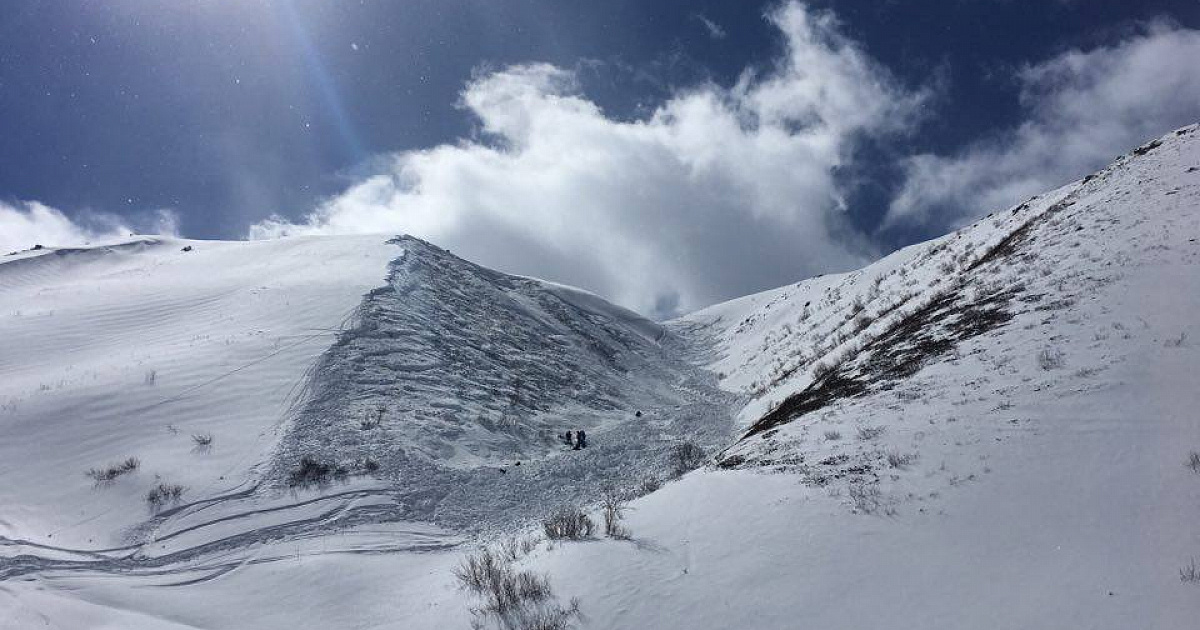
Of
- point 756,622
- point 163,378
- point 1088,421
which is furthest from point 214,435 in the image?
point 1088,421

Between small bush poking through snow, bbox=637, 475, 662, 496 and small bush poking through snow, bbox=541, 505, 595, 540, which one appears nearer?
small bush poking through snow, bbox=541, 505, 595, 540

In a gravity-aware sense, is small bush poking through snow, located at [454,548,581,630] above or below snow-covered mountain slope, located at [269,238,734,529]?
below

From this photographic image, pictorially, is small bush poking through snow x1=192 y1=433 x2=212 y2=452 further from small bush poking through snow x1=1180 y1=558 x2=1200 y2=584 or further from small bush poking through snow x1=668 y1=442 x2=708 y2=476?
small bush poking through snow x1=1180 y1=558 x2=1200 y2=584

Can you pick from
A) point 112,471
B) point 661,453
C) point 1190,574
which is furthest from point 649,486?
point 112,471

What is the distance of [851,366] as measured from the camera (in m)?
15.7

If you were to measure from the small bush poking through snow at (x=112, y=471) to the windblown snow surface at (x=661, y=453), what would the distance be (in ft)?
0.89

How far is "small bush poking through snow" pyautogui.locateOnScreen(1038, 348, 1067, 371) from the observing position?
1016cm

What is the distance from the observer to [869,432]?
10250 millimetres

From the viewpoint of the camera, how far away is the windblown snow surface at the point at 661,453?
7.00 m

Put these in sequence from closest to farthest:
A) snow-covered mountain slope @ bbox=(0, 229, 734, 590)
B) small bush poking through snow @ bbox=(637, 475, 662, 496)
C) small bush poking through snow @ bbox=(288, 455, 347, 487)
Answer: small bush poking through snow @ bbox=(637, 475, 662, 496) < snow-covered mountain slope @ bbox=(0, 229, 734, 590) < small bush poking through snow @ bbox=(288, 455, 347, 487)

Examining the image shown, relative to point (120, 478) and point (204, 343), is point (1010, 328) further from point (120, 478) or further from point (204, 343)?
point (204, 343)

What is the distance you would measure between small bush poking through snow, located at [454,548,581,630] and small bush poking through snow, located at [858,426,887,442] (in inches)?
213

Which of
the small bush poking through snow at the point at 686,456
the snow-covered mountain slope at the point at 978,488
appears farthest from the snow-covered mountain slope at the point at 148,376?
the snow-covered mountain slope at the point at 978,488

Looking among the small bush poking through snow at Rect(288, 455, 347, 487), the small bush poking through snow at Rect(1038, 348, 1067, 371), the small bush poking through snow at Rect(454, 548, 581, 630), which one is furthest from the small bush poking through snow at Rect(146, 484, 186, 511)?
the small bush poking through snow at Rect(1038, 348, 1067, 371)
